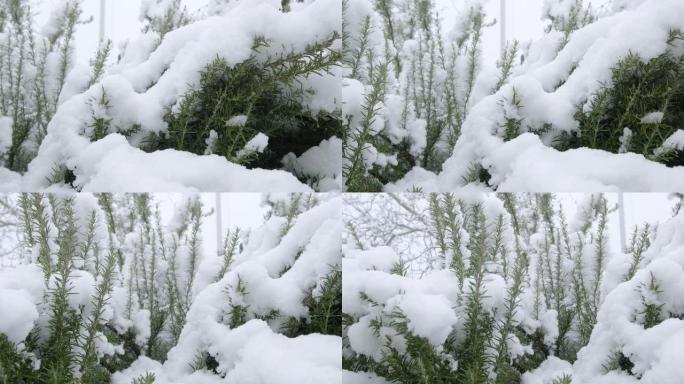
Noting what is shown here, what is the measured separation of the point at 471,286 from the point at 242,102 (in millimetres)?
679

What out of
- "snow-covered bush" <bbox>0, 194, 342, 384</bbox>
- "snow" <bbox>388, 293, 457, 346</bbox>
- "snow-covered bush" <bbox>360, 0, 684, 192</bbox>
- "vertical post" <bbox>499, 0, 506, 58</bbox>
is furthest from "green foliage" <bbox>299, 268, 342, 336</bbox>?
"vertical post" <bbox>499, 0, 506, 58</bbox>

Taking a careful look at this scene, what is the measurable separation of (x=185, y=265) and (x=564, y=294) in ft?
3.09

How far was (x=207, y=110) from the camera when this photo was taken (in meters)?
1.25

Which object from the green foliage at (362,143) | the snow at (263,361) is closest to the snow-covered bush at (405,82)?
the green foliage at (362,143)

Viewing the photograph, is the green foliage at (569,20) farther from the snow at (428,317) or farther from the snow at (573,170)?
the snow at (428,317)

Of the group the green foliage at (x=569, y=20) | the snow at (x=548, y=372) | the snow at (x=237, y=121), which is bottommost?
the snow at (x=548, y=372)

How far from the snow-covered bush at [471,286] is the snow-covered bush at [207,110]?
23 centimetres

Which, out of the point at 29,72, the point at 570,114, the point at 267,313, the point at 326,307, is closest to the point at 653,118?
the point at 570,114

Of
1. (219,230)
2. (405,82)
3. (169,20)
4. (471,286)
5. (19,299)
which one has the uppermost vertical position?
(169,20)

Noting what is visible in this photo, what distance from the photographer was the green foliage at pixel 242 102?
123 cm

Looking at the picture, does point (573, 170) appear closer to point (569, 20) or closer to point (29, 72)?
point (569, 20)

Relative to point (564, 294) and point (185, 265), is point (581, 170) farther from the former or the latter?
point (185, 265)

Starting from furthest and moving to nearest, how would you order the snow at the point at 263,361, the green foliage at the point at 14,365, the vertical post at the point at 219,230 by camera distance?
the vertical post at the point at 219,230
the snow at the point at 263,361
the green foliage at the point at 14,365

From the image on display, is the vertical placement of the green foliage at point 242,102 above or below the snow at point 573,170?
above
